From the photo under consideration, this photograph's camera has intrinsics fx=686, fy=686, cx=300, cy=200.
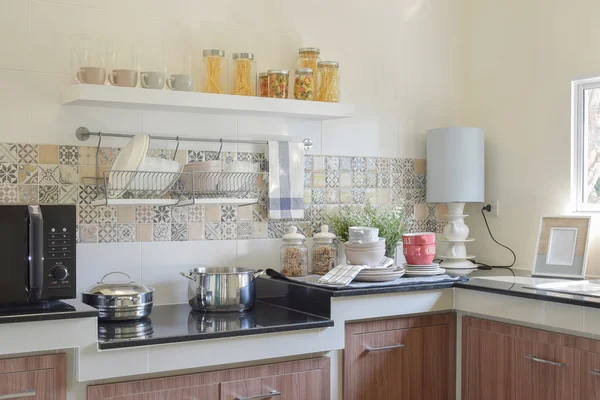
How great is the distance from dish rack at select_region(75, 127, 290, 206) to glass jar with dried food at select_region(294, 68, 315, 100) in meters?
0.38

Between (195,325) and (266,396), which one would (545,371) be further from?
(195,325)

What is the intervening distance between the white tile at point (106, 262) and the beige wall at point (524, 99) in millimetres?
1772

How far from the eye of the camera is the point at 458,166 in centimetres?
323

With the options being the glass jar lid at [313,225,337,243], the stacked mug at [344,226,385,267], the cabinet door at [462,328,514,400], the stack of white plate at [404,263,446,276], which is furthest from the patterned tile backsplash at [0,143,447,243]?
the cabinet door at [462,328,514,400]

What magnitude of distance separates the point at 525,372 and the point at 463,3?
79.6 inches

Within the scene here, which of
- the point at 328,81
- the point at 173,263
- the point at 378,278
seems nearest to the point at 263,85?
the point at 328,81

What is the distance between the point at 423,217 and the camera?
344 cm

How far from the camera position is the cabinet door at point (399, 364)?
8.20 feet

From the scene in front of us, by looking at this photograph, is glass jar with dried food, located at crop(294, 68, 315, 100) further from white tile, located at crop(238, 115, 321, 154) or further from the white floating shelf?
white tile, located at crop(238, 115, 321, 154)

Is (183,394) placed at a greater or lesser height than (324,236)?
lesser

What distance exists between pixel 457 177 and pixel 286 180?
2.75 feet

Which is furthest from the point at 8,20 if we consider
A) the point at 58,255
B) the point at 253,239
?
the point at 253,239

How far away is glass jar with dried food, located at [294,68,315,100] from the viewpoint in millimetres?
2898

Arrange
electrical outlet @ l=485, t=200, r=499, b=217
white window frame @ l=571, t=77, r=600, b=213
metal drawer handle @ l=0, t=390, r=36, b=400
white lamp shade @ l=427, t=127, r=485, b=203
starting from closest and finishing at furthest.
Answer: metal drawer handle @ l=0, t=390, r=36, b=400
white window frame @ l=571, t=77, r=600, b=213
white lamp shade @ l=427, t=127, r=485, b=203
electrical outlet @ l=485, t=200, r=499, b=217
